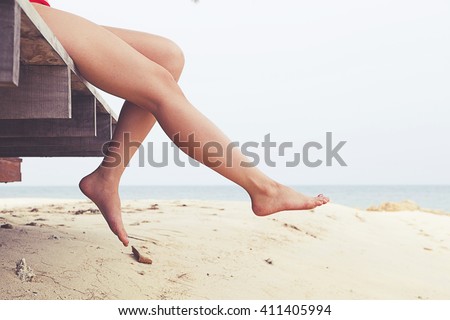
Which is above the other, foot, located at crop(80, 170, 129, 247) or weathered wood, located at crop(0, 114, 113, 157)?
weathered wood, located at crop(0, 114, 113, 157)

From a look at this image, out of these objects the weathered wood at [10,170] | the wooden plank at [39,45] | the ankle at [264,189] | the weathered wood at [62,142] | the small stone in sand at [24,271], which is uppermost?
the wooden plank at [39,45]

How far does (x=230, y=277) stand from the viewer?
2371 mm

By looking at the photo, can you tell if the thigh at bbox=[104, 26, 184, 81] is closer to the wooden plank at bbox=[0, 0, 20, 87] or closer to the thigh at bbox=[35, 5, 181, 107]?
the thigh at bbox=[35, 5, 181, 107]

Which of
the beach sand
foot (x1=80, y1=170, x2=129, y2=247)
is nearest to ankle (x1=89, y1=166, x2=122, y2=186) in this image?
foot (x1=80, y1=170, x2=129, y2=247)

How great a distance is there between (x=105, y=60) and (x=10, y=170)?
91.0 inches

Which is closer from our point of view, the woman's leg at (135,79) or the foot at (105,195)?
the woman's leg at (135,79)

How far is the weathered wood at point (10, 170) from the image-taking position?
352cm

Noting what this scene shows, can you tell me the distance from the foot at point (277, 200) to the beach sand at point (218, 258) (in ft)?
1.36

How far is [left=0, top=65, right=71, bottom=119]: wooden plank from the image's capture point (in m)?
1.50

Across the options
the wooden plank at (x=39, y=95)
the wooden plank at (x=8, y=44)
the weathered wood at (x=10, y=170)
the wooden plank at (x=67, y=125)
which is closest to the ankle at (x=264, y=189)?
the wooden plank at (x=67, y=125)

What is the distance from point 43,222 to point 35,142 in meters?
0.88

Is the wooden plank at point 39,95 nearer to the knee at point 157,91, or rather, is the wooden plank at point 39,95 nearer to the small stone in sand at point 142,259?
the knee at point 157,91

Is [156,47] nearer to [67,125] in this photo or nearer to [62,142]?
[67,125]

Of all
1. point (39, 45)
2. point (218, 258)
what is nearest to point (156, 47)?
point (39, 45)
